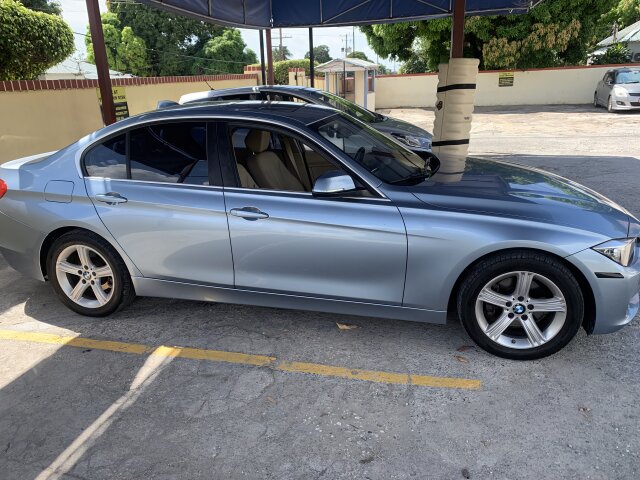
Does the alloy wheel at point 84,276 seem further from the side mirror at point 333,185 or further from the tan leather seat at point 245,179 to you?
the side mirror at point 333,185

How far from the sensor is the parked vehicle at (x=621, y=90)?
17.2m

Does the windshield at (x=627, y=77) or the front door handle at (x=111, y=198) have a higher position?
the windshield at (x=627, y=77)

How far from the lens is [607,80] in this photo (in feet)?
61.9

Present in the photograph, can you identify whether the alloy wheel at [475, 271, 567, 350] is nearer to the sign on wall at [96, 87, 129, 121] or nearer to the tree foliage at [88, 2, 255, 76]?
the sign on wall at [96, 87, 129, 121]

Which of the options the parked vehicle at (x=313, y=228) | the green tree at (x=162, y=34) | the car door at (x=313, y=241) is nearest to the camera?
the parked vehicle at (x=313, y=228)

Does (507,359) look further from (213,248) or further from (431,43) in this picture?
(431,43)

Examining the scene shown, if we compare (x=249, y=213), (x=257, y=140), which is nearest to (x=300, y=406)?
(x=249, y=213)

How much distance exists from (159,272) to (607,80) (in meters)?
19.8

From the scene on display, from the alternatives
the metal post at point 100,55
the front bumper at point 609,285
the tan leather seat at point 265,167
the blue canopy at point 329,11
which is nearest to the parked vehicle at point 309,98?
the metal post at point 100,55

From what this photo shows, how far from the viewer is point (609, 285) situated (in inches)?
123

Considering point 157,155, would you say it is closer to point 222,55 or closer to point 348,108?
point 348,108

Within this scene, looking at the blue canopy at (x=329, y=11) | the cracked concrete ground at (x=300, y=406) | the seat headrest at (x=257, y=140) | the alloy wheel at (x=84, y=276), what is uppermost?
the blue canopy at (x=329, y=11)

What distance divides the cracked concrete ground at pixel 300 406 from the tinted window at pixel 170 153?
3.76ft

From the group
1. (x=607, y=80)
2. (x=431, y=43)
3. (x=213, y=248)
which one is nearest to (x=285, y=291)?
(x=213, y=248)
